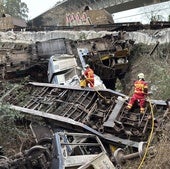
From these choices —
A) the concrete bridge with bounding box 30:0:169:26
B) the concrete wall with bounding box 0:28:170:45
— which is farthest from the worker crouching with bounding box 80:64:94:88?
the concrete bridge with bounding box 30:0:169:26

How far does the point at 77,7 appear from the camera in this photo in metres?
30.5

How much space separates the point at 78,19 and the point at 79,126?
15440 millimetres

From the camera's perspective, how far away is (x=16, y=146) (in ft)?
30.0

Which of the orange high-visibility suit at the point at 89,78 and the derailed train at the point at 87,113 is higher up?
the orange high-visibility suit at the point at 89,78

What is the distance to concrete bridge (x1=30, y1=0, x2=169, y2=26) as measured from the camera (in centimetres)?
2569

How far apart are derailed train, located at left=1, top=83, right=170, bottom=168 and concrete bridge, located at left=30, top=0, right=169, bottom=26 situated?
50.1ft

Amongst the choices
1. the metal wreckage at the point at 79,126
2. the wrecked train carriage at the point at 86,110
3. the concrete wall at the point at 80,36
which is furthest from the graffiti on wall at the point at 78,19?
the wrecked train carriage at the point at 86,110

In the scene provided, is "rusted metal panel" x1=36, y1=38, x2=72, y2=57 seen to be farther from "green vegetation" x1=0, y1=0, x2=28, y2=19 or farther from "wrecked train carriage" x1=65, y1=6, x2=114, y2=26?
"green vegetation" x1=0, y1=0, x2=28, y2=19

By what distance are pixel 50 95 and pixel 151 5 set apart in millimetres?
15679

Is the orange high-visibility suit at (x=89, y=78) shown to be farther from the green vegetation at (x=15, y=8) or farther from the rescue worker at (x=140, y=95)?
the green vegetation at (x=15, y=8)

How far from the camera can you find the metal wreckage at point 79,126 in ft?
22.9

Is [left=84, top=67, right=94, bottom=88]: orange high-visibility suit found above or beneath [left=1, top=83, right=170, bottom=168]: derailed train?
above

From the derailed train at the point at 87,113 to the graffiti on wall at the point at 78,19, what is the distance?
12.1 meters

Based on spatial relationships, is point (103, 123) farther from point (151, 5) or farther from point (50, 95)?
point (151, 5)
